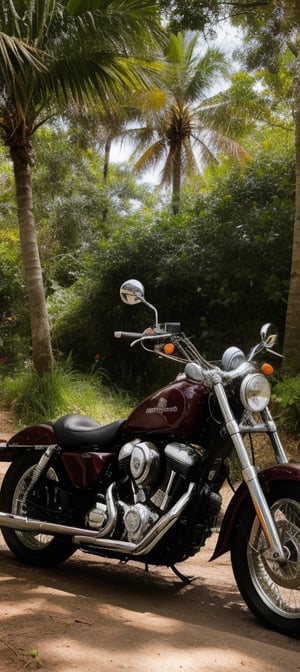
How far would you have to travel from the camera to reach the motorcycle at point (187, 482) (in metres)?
3.47

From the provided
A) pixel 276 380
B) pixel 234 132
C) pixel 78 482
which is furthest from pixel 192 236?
pixel 234 132

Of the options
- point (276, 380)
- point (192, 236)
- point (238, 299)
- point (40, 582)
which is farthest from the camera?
point (192, 236)

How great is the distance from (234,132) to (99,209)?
5.94m

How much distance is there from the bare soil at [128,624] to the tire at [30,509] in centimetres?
9

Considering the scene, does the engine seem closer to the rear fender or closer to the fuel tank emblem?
the fuel tank emblem

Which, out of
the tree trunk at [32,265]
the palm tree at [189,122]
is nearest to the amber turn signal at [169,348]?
the tree trunk at [32,265]

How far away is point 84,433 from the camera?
14.2ft

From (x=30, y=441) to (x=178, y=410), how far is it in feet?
4.14

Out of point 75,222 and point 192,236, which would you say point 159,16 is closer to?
point 192,236

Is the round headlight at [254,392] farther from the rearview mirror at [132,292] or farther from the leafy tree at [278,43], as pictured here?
the leafy tree at [278,43]

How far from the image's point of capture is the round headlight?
3.57m

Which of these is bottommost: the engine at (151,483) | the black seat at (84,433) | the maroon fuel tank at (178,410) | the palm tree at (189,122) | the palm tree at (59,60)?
the engine at (151,483)

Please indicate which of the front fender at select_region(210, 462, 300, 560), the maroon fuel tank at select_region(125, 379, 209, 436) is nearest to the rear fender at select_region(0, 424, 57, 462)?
the maroon fuel tank at select_region(125, 379, 209, 436)

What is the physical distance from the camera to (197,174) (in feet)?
77.1
